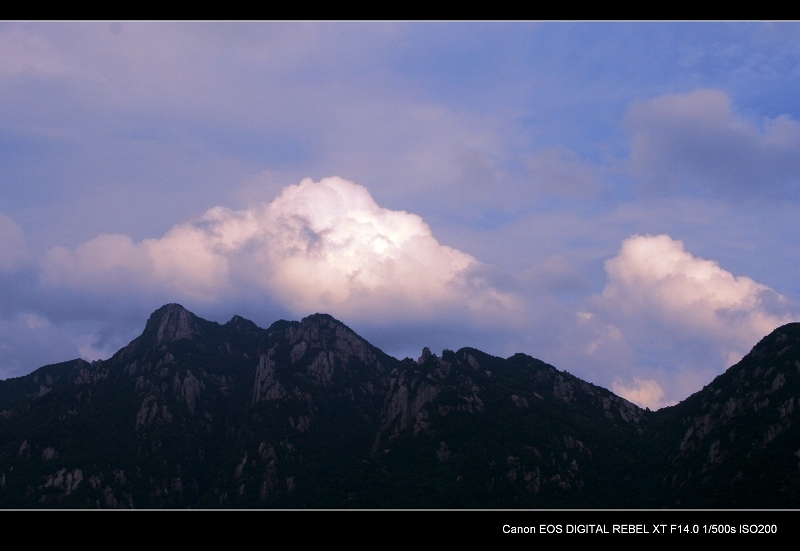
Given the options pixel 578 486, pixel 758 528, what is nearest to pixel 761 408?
pixel 578 486

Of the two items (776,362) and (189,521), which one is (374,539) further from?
(776,362)

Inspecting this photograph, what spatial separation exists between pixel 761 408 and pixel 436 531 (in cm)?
18334

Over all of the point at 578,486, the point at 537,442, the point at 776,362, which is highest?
the point at 776,362

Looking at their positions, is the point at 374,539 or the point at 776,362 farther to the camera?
the point at 776,362

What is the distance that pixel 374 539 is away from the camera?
9477 mm

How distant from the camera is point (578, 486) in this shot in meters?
182
